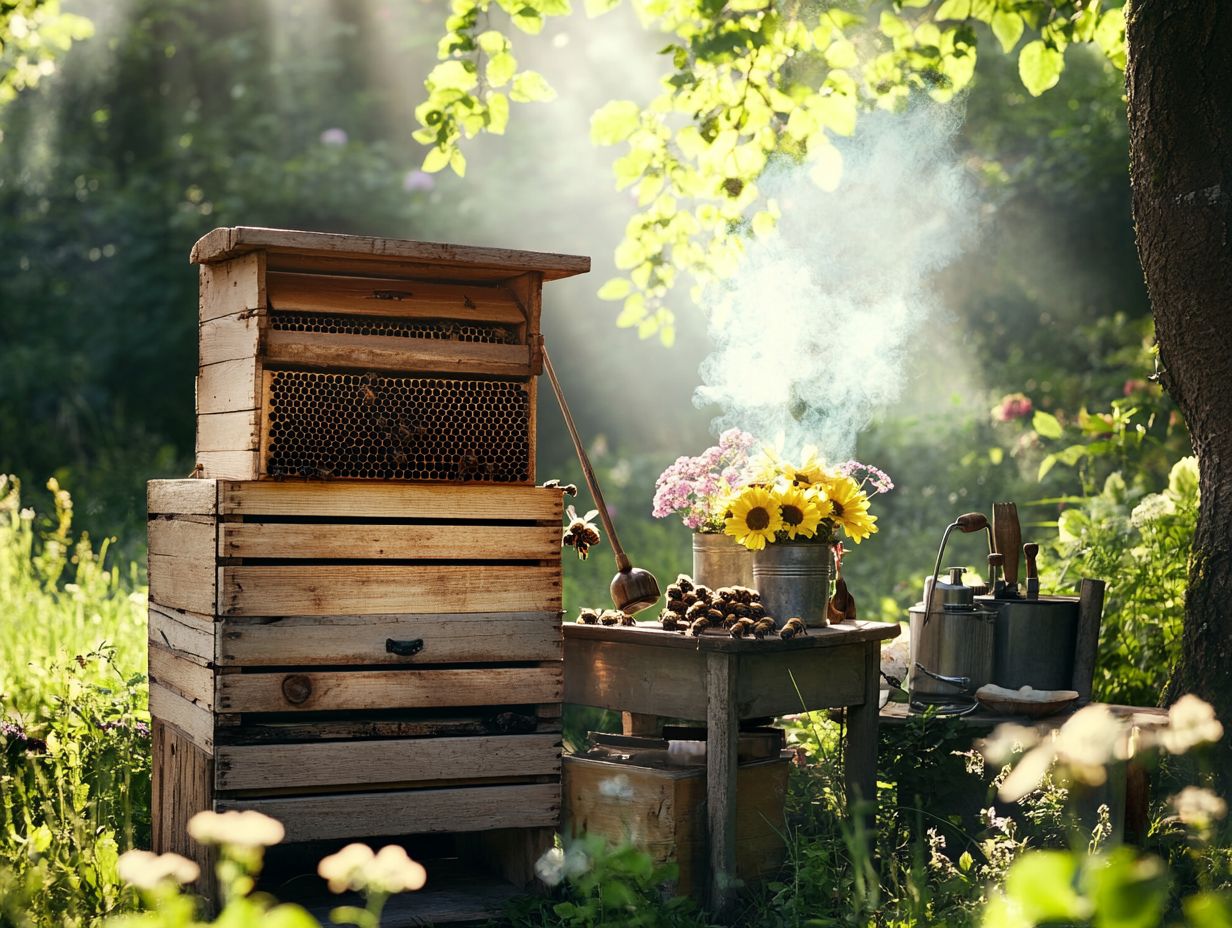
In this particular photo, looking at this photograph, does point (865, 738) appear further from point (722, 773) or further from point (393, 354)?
point (393, 354)

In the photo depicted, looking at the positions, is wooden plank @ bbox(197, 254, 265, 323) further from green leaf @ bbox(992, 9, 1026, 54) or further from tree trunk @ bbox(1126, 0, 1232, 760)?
tree trunk @ bbox(1126, 0, 1232, 760)

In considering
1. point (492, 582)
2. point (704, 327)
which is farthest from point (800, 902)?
point (704, 327)

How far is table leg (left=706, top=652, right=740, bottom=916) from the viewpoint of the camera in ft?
11.6

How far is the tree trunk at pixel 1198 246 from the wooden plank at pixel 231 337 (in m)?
2.66

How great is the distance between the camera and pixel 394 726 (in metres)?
3.55

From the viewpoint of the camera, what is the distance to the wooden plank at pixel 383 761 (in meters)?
3.38

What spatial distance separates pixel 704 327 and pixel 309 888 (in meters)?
8.48

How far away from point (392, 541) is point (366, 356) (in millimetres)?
475

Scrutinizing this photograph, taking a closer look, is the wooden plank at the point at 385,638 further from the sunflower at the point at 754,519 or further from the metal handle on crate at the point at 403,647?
the sunflower at the point at 754,519

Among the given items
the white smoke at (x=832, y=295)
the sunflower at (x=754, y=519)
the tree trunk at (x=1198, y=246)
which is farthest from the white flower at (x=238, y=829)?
the tree trunk at (x=1198, y=246)

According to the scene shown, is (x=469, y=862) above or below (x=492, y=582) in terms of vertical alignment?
below

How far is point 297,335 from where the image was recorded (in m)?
3.48

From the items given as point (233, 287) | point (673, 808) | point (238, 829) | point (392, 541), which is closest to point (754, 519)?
point (673, 808)

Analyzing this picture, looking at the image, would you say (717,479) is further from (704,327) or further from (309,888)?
(704,327)
